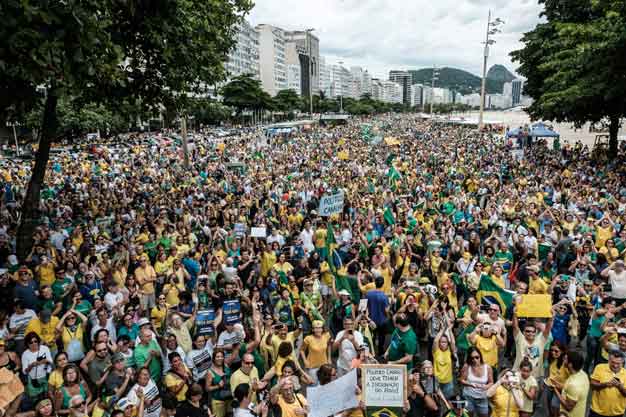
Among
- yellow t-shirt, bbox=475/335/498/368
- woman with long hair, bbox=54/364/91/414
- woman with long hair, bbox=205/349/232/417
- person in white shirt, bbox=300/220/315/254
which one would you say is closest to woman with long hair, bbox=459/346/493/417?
yellow t-shirt, bbox=475/335/498/368

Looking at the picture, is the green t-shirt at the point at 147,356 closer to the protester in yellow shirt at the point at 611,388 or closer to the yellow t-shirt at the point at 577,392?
the yellow t-shirt at the point at 577,392

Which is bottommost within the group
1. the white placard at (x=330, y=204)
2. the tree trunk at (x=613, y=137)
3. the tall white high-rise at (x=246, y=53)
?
the white placard at (x=330, y=204)

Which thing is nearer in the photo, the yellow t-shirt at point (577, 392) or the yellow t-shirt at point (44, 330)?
the yellow t-shirt at point (577, 392)

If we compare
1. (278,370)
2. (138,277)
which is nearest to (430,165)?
(138,277)

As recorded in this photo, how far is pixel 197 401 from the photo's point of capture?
14.4ft

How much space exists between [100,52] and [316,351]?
225 inches

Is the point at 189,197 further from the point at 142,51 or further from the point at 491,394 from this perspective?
the point at 491,394

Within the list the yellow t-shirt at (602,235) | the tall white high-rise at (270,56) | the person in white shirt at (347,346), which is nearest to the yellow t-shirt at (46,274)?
the person in white shirt at (347,346)

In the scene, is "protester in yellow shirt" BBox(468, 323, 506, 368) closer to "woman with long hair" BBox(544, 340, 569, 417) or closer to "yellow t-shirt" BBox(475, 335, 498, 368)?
"yellow t-shirt" BBox(475, 335, 498, 368)

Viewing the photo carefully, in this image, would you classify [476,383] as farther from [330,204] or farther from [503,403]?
[330,204]

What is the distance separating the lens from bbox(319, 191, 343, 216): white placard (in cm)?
1085

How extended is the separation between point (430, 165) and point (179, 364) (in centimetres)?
2114

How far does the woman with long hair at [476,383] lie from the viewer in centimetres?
470

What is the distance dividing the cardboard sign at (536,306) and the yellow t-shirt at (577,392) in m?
1.13
